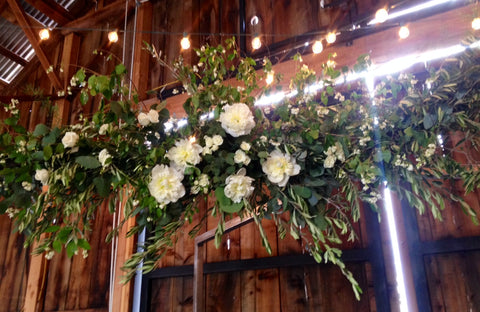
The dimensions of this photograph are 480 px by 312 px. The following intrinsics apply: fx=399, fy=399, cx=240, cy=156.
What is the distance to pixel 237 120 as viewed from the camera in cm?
114

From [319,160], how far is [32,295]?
3.45 m

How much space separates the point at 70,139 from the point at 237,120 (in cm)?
49

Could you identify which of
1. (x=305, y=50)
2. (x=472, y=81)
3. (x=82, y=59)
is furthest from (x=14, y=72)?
(x=472, y=81)

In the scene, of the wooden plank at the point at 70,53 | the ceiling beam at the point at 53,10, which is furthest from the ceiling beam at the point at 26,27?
the wooden plank at the point at 70,53

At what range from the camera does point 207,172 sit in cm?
119

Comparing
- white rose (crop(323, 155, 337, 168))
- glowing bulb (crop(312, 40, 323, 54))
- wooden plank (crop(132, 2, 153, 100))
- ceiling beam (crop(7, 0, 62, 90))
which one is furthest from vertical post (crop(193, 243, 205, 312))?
ceiling beam (crop(7, 0, 62, 90))

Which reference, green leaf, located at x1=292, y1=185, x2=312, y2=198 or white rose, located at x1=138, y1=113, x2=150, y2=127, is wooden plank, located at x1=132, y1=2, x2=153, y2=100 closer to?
white rose, located at x1=138, y1=113, x2=150, y2=127

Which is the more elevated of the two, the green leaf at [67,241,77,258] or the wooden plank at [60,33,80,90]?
the wooden plank at [60,33,80,90]

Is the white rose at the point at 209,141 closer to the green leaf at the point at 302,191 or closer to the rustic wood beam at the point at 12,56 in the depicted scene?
the green leaf at the point at 302,191

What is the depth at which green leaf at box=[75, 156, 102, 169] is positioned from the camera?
1.15m

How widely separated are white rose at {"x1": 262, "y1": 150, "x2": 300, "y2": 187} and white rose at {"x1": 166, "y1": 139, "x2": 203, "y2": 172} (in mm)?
198

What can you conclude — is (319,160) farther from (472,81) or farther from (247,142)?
(472,81)

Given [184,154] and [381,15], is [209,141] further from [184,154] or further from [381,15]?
[381,15]

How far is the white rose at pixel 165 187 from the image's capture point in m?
1.10
